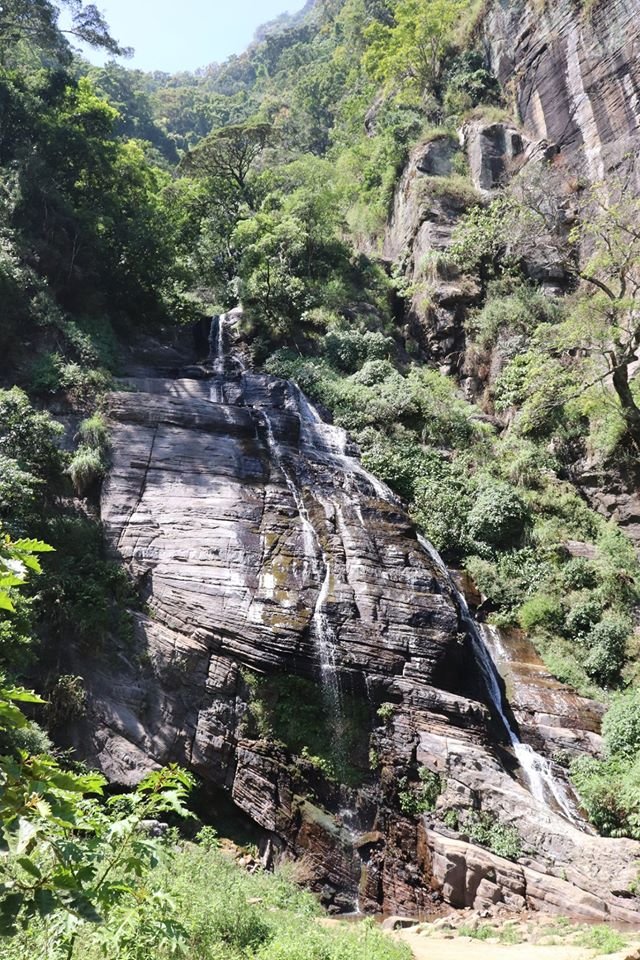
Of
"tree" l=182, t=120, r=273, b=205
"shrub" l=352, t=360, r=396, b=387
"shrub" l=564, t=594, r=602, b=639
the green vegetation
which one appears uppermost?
"tree" l=182, t=120, r=273, b=205

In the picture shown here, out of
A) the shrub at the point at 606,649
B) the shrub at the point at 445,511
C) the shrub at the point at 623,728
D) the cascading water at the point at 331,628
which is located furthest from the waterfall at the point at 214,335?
the shrub at the point at 623,728

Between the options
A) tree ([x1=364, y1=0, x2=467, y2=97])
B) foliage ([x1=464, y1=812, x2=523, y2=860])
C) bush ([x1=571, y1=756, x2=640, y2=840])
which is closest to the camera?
foliage ([x1=464, y1=812, x2=523, y2=860])

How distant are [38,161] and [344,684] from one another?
18906 millimetres

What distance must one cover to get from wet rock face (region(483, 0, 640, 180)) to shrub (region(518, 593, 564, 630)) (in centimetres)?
1756

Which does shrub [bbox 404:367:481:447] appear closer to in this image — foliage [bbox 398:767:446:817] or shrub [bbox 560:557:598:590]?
shrub [bbox 560:557:598:590]

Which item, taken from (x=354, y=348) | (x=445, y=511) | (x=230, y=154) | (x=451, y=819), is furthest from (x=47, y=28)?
(x=451, y=819)

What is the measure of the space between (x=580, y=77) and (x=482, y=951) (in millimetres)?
28739

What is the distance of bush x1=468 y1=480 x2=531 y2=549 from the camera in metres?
15.9

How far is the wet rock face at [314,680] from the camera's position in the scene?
9125 mm

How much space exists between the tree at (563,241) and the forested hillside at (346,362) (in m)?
0.13

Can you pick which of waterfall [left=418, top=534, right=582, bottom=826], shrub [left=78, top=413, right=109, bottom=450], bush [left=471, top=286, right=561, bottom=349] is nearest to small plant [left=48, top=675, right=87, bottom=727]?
shrub [left=78, top=413, right=109, bottom=450]

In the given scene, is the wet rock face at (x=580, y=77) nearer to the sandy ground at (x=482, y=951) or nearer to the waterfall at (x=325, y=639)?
the waterfall at (x=325, y=639)

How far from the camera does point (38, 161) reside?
20.2 m

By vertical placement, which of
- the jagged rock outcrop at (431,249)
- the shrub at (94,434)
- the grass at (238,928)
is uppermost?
the jagged rock outcrop at (431,249)
